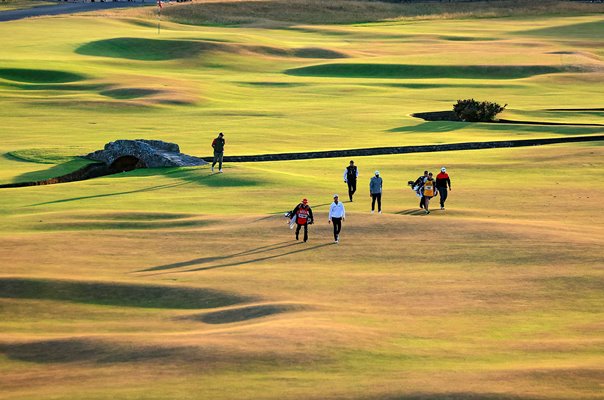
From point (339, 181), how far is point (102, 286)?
19675 mm

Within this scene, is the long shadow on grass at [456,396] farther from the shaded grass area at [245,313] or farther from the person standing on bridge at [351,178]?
the person standing on bridge at [351,178]

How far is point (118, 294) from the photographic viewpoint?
94.3 ft

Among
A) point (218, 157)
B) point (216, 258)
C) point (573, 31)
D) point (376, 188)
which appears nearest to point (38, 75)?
point (218, 157)

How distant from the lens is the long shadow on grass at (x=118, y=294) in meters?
28.2

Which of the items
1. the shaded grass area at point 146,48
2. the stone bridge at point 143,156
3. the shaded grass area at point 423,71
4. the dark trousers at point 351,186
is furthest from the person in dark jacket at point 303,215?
the shaded grass area at point 146,48

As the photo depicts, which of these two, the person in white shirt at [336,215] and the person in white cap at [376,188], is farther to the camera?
the person in white cap at [376,188]

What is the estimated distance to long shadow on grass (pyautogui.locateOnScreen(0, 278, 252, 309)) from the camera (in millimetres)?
28172

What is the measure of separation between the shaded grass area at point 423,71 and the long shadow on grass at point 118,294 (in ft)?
230

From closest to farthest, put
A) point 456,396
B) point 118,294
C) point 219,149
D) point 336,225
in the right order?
1. point 456,396
2. point 118,294
3. point 336,225
4. point 219,149

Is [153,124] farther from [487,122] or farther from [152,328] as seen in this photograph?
[152,328]

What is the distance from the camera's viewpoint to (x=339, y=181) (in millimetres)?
47500

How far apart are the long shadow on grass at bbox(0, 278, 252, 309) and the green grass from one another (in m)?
0.07

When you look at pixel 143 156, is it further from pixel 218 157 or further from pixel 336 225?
pixel 336 225

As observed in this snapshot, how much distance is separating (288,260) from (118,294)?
5.78m
